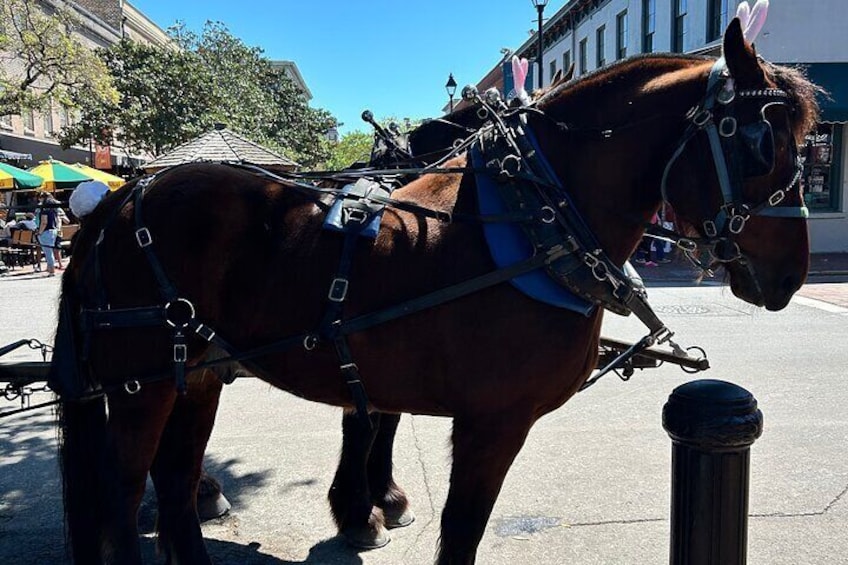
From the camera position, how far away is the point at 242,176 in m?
2.67

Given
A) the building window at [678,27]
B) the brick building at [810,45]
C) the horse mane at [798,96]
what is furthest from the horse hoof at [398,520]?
the building window at [678,27]

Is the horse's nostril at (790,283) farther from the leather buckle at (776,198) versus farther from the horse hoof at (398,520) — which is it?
the horse hoof at (398,520)

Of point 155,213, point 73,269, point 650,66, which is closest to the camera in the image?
point 650,66

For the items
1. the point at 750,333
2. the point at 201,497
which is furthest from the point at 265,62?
the point at 201,497

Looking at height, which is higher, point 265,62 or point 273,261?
point 265,62

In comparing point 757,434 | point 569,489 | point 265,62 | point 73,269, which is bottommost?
point 569,489

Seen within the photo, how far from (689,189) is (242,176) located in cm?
168

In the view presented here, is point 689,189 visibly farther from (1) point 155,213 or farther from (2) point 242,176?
(1) point 155,213

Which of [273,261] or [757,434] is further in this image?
[273,261]

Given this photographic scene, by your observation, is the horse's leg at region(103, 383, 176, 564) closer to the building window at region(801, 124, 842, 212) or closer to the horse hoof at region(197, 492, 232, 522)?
the horse hoof at region(197, 492, 232, 522)

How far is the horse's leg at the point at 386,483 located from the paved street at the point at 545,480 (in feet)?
0.30

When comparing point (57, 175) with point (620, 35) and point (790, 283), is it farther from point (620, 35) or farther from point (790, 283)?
point (790, 283)

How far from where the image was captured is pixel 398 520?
3.70m

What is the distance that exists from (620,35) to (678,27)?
13.3 ft
